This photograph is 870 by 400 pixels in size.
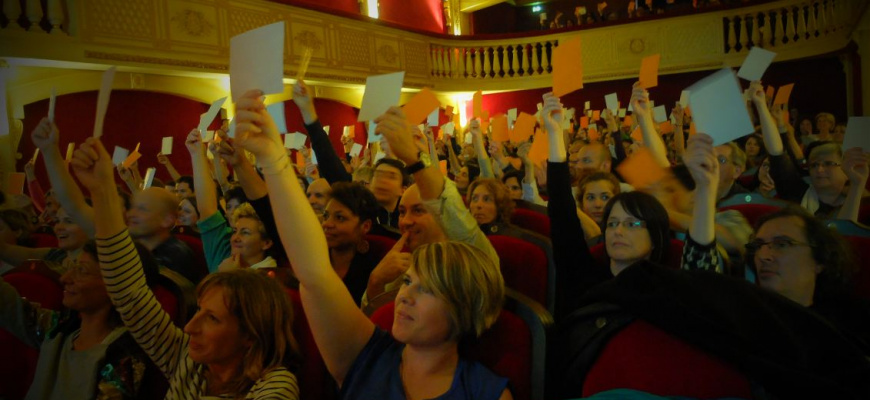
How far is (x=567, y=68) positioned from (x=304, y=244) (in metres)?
1.87

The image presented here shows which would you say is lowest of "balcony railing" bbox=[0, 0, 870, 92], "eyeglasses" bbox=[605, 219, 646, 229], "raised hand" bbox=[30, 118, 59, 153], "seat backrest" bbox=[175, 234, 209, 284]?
"seat backrest" bbox=[175, 234, 209, 284]

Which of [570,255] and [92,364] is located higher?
[570,255]

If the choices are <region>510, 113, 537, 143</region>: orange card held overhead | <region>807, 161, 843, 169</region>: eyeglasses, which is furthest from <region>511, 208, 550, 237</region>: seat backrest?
<region>807, 161, 843, 169</region>: eyeglasses

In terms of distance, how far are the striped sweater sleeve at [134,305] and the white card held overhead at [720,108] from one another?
5.43 feet

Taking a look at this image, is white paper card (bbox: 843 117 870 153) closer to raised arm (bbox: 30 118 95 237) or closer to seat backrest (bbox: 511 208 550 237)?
seat backrest (bbox: 511 208 550 237)

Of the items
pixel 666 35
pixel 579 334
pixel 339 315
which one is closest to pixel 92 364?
pixel 339 315

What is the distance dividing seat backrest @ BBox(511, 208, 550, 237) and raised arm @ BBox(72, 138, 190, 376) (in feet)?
6.41

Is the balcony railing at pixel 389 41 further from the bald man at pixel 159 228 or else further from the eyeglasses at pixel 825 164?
the eyeglasses at pixel 825 164

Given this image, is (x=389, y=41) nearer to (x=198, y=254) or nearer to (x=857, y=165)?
(x=198, y=254)

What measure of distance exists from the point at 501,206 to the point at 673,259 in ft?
3.90

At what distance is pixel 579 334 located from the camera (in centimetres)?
134

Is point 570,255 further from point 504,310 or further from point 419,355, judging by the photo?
point 419,355

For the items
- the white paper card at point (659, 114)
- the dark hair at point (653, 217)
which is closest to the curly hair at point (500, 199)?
the dark hair at point (653, 217)

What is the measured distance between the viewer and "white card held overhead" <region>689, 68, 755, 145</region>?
177 cm
